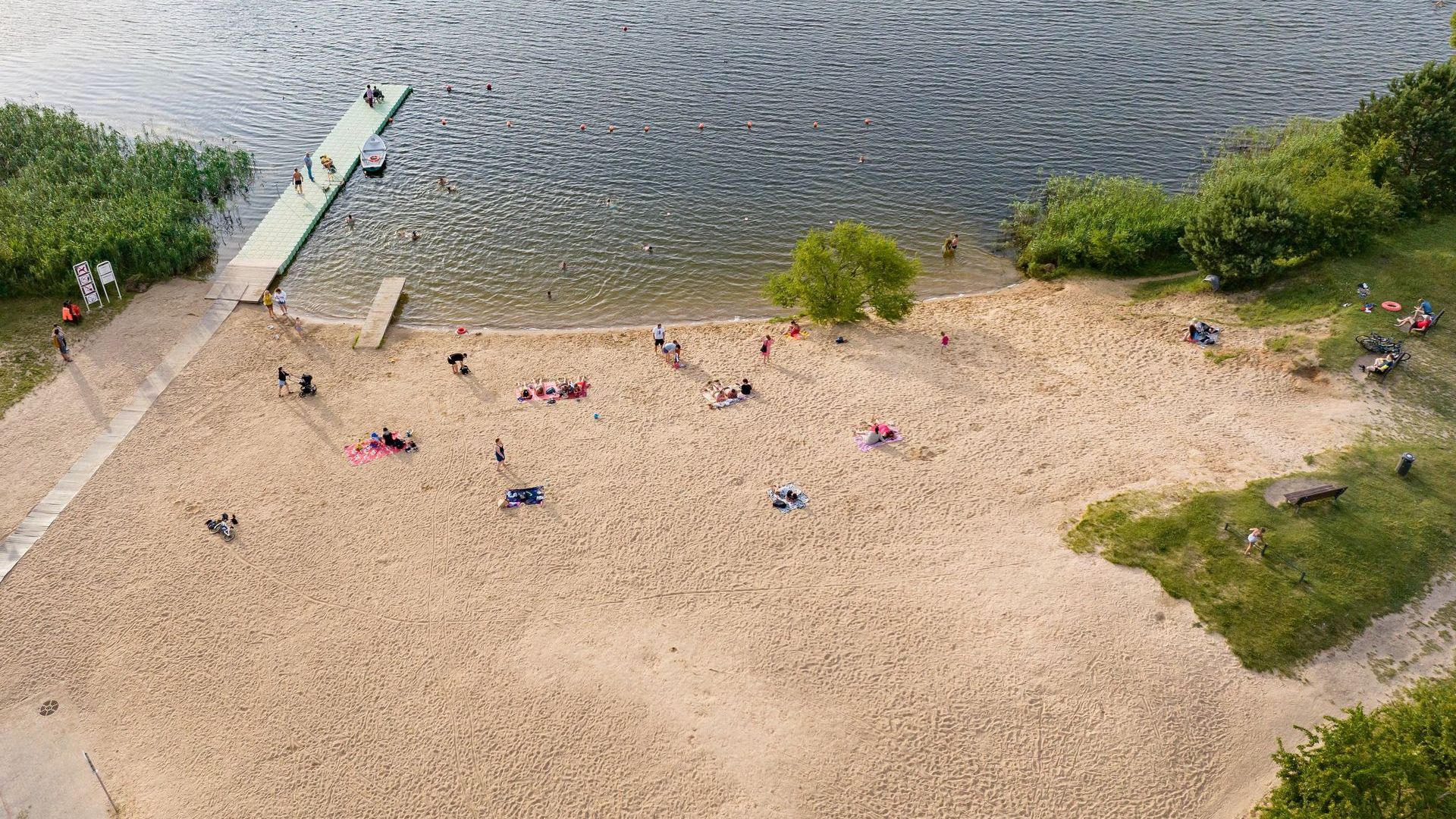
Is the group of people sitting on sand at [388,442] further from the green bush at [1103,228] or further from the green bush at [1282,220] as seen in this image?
the green bush at [1282,220]

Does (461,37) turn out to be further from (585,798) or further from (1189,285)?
(585,798)

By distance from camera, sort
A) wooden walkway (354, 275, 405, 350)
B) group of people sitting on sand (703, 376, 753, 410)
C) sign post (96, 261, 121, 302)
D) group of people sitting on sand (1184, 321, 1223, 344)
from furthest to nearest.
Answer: sign post (96, 261, 121, 302) < wooden walkway (354, 275, 405, 350) < group of people sitting on sand (1184, 321, 1223, 344) < group of people sitting on sand (703, 376, 753, 410)

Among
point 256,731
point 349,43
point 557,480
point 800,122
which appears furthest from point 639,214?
point 349,43

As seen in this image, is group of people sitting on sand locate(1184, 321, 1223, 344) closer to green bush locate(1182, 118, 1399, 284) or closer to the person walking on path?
green bush locate(1182, 118, 1399, 284)

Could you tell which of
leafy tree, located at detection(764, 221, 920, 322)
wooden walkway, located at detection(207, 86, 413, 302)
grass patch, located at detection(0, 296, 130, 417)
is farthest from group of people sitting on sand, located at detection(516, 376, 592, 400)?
grass patch, located at detection(0, 296, 130, 417)

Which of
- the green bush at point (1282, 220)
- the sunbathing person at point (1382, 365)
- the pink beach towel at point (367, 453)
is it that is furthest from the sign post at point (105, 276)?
the sunbathing person at point (1382, 365)
